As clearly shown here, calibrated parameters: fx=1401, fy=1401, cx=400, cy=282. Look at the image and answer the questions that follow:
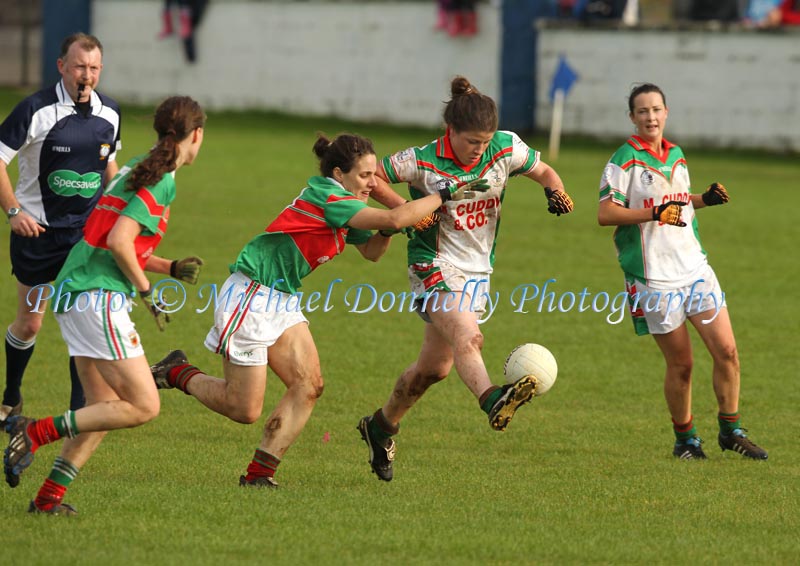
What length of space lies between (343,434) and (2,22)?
28528 millimetres

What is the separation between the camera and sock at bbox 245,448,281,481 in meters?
6.83

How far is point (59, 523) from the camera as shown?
235 inches

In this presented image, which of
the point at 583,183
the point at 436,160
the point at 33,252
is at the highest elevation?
the point at 436,160

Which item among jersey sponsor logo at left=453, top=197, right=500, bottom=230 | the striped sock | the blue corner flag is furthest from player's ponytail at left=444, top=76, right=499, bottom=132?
the blue corner flag

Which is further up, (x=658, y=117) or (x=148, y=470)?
(x=658, y=117)

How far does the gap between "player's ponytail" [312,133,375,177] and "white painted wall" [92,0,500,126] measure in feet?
69.6

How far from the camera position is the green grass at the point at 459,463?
5.86 m

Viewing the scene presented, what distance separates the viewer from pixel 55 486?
20.1 ft

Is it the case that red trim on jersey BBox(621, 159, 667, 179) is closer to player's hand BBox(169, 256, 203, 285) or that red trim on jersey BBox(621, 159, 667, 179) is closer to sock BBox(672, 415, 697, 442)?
sock BBox(672, 415, 697, 442)

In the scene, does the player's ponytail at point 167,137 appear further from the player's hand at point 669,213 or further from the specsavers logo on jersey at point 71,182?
the player's hand at point 669,213

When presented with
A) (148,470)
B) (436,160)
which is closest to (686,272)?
(436,160)

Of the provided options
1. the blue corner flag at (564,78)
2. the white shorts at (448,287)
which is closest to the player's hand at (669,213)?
the white shorts at (448,287)

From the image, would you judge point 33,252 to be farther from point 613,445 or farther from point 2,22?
point 2,22

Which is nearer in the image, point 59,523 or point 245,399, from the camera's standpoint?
point 59,523
